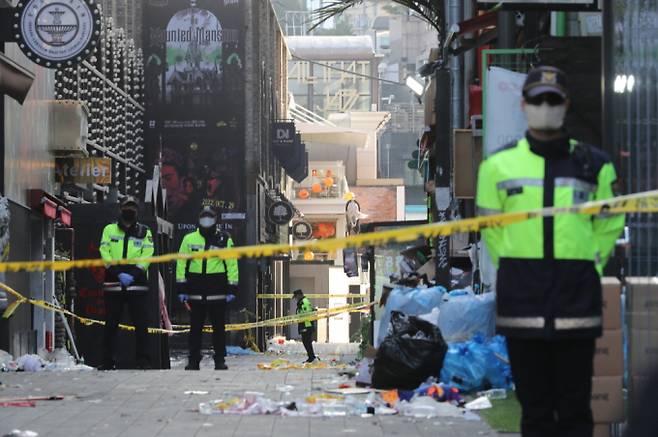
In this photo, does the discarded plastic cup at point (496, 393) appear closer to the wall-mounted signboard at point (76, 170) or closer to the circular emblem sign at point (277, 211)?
the wall-mounted signboard at point (76, 170)

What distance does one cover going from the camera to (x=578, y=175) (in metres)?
6.33

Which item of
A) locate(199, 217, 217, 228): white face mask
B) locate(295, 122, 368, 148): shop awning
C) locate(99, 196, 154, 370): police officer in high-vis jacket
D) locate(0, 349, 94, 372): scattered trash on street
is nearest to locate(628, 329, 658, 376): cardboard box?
locate(99, 196, 154, 370): police officer in high-vis jacket

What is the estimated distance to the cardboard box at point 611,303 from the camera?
775cm

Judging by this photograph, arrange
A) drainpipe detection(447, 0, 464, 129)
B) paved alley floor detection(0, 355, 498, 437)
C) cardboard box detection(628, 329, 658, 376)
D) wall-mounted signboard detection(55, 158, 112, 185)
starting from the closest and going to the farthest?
cardboard box detection(628, 329, 658, 376) → paved alley floor detection(0, 355, 498, 437) → drainpipe detection(447, 0, 464, 129) → wall-mounted signboard detection(55, 158, 112, 185)

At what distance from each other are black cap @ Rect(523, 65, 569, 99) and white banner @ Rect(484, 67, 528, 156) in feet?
22.9

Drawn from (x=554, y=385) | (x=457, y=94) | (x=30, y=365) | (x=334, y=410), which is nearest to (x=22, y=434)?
(x=334, y=410)

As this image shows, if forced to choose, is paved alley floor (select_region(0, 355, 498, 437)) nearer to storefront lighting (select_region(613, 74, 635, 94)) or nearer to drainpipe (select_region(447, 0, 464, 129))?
storefront lighting (select_region(613, 74, 635, 94))

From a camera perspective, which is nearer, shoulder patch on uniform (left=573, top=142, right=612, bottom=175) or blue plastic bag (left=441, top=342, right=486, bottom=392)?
shoulder patch on uniform (left=573, top=142, right=612, bottom=175)

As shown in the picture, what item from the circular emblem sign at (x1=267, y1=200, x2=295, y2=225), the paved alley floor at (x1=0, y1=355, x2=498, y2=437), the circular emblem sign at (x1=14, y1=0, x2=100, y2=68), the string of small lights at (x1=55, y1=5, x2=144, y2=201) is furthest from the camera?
the circular emblem sign at (x1=267, y1=200, x2=295, y2=225)

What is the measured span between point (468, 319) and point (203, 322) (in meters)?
4.86

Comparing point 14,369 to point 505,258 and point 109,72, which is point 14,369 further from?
point 109,72

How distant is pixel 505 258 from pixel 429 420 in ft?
13.7

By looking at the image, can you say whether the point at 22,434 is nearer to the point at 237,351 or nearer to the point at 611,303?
the point at 611,303

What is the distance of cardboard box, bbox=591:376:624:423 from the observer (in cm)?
777
